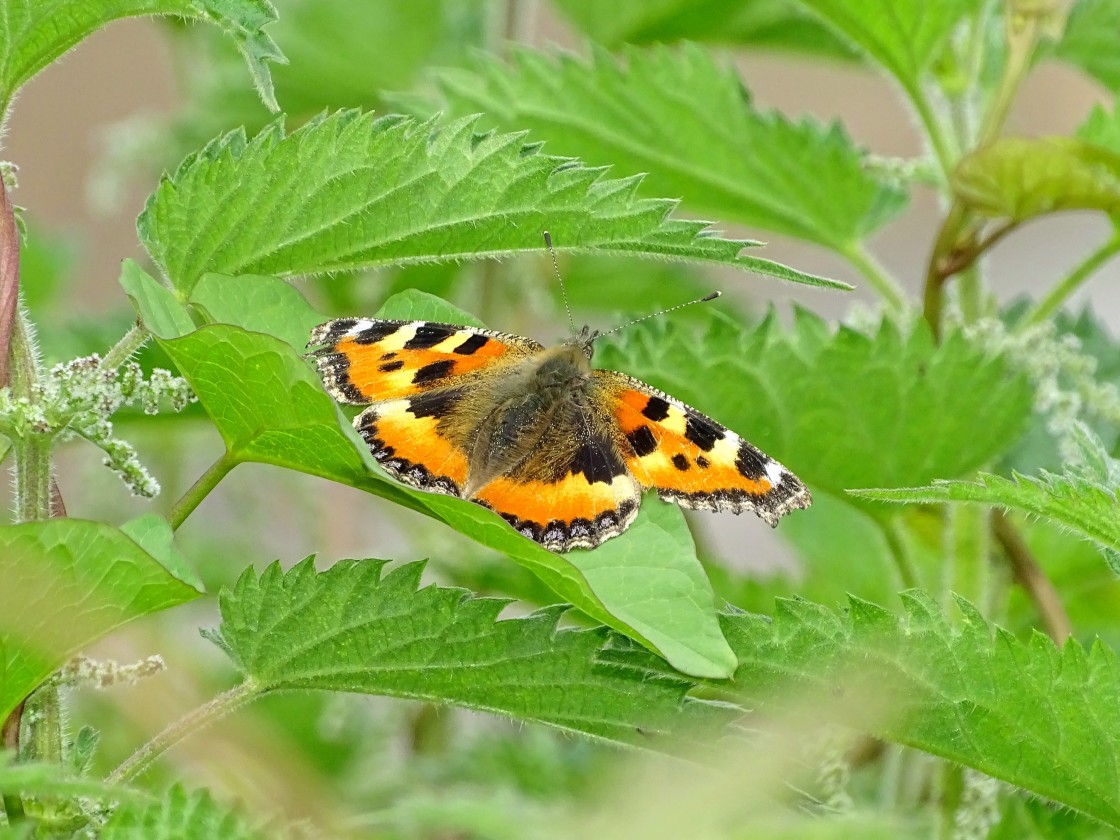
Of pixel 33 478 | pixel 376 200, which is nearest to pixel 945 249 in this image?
pixel 376 200

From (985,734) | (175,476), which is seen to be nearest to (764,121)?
(985,734)

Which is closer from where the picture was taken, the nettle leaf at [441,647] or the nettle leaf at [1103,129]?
the nettle leaf at [441,647]

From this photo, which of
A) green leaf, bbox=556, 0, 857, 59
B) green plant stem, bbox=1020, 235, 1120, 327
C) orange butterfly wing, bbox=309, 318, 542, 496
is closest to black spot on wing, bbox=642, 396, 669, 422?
orange butterfly wing, bbox=309, 318, 542, 496

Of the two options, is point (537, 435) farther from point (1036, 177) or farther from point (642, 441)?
point (1036, 177)

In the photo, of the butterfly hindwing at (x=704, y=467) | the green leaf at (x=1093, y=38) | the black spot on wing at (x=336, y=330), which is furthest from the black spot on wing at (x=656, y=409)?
the green leaf at (x=1093, y=38)

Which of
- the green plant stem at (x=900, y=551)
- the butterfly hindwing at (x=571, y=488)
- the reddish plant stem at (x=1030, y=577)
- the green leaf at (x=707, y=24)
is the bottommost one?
the reddish plant stem at (x=1030, y=577)

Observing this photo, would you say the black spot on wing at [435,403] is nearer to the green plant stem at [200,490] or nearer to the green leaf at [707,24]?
the green plant stem at [200,490]

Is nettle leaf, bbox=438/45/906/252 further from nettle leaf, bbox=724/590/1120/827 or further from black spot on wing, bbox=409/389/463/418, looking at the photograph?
nettle leaf, bbox=724/590/1120/827
